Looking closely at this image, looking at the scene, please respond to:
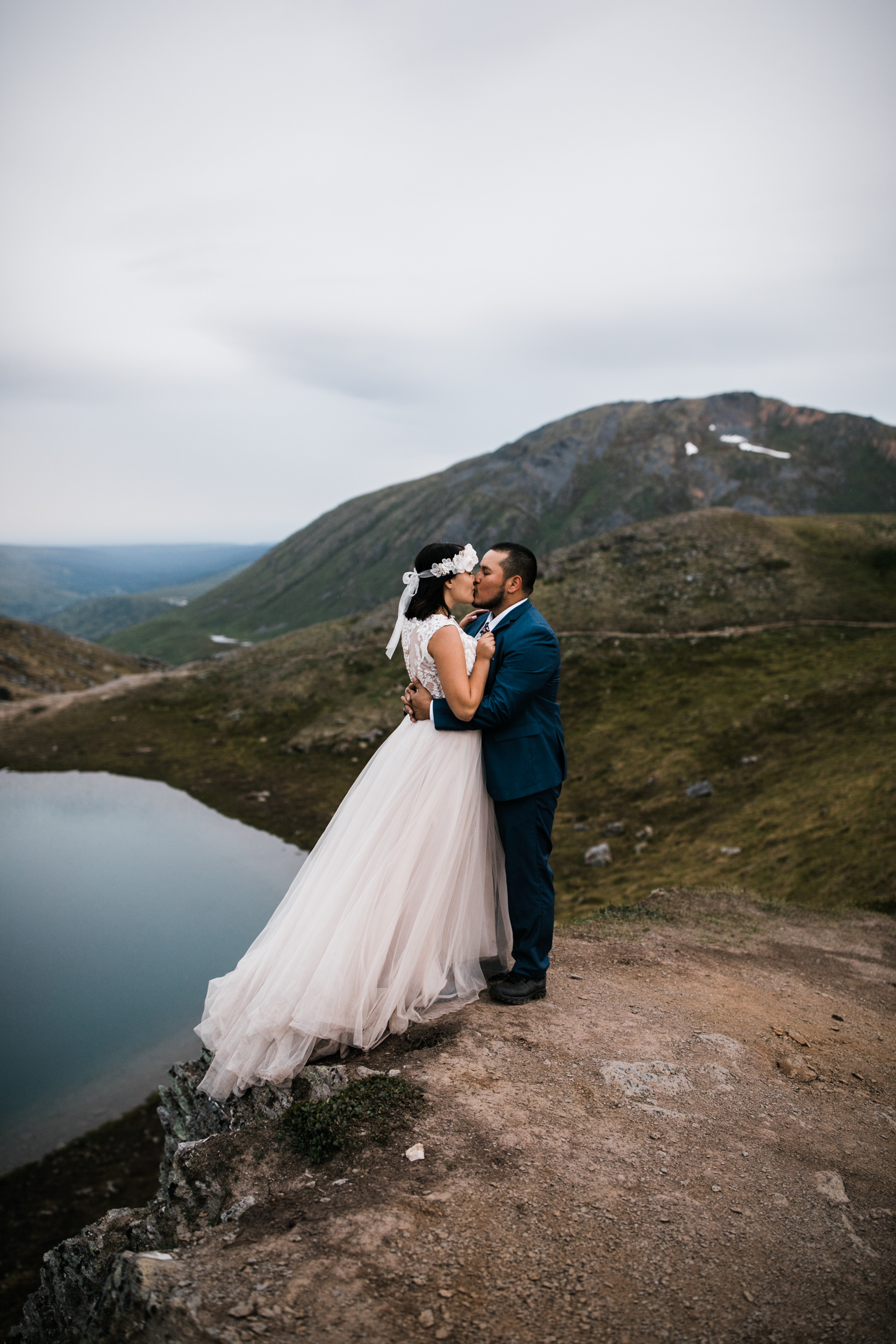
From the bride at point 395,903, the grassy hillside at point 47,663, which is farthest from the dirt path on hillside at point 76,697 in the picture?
the bride at point 395,903

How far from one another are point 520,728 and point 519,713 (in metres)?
0.16

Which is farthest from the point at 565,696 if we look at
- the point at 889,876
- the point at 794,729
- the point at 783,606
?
the point at 889,876

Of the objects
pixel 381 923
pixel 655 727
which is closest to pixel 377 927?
pixel 381 923

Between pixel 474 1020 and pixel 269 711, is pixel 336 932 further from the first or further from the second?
pixel 269 711

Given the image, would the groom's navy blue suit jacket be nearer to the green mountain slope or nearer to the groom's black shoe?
the groom's black shoe

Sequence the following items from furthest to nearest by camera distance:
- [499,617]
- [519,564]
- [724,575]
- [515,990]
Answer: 1. [724,575]
2. [515,990]
3. [499,617]
4. [519,564]

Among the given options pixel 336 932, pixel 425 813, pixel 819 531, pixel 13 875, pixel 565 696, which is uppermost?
pixel 819 531

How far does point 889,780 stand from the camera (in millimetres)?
22906

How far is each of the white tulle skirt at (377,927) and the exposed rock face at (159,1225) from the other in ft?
0.96

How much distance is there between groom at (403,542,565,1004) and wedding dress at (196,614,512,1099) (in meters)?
0.22

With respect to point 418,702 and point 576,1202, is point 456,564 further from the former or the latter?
point 576,1202

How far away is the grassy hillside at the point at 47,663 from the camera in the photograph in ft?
235

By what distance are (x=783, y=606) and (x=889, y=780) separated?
33.8 metres

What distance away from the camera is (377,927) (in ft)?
22.6
